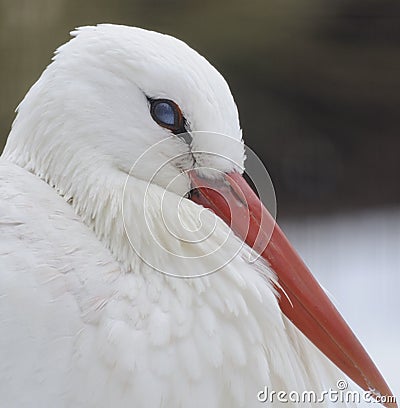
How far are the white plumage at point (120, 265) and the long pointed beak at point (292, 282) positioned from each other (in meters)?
0.02

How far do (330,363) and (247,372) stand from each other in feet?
0.52

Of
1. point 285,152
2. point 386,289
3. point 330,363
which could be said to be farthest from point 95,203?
point 285,152

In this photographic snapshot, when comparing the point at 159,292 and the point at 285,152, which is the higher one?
the point at 159,292

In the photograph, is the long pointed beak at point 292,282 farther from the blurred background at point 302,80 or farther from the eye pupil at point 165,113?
the blurred background at point 302,80

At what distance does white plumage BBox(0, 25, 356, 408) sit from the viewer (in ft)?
3.84

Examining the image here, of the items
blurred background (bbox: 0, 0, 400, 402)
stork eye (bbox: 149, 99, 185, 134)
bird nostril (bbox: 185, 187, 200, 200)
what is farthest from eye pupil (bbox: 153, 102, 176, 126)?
blurred background (bbox: 0, 0, 400, 402)

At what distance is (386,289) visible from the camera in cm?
370

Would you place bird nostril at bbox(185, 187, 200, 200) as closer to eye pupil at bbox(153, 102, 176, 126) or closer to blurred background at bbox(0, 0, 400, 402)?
eye pupil at bbox(153, 102, 176, 126)

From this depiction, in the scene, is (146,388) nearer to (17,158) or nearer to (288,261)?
(288,261)

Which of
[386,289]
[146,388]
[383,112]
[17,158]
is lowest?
[386,289]

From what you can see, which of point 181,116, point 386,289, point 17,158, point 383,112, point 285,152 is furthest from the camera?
point 383,112

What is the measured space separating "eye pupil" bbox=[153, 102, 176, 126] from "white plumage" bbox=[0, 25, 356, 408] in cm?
2

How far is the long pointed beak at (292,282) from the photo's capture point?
1267 millimetres

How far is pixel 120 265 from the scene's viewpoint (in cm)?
126
